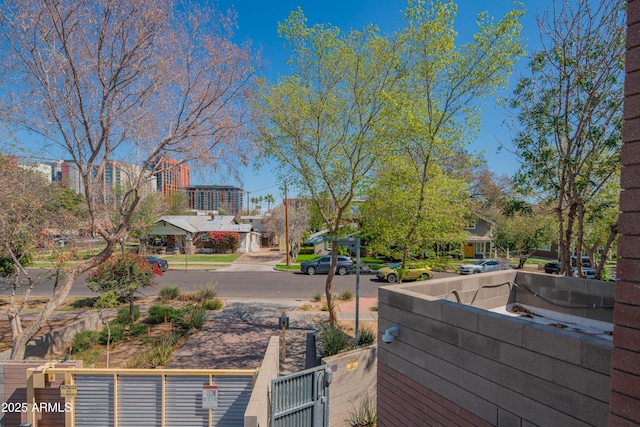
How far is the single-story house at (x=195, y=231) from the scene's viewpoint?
3619 centimetres

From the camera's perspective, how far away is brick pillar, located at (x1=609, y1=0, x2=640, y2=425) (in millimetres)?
2035

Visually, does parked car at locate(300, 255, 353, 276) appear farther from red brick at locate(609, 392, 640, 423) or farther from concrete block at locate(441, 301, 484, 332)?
red brick at locate(609, 392, 640, 423)

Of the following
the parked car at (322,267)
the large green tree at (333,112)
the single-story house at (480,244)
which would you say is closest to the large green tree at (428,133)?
the large green tree at (333,112)

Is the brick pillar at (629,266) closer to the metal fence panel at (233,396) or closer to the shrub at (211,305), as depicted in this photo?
the metal fence panel at (233,396)

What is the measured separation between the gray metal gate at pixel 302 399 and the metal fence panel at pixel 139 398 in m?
2.17

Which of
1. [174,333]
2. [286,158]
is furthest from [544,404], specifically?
[174,333]

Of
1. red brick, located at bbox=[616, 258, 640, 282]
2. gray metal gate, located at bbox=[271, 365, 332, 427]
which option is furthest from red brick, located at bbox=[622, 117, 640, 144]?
gray metal gate, located at bbox=[271, 365, 332, 427]

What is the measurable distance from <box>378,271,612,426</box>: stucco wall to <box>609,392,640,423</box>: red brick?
89 centimetres

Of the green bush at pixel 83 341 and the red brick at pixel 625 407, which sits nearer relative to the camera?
the red brick at pixel 625 407

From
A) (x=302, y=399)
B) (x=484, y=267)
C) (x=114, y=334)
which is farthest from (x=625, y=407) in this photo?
(x=484, y=267)

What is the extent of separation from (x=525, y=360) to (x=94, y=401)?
23.7 ft

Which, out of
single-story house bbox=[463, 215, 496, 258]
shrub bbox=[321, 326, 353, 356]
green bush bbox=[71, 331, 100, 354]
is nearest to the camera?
shrub bbox=[321, 326, 353, 356]

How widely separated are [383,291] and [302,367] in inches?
186

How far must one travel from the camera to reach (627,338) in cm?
207
